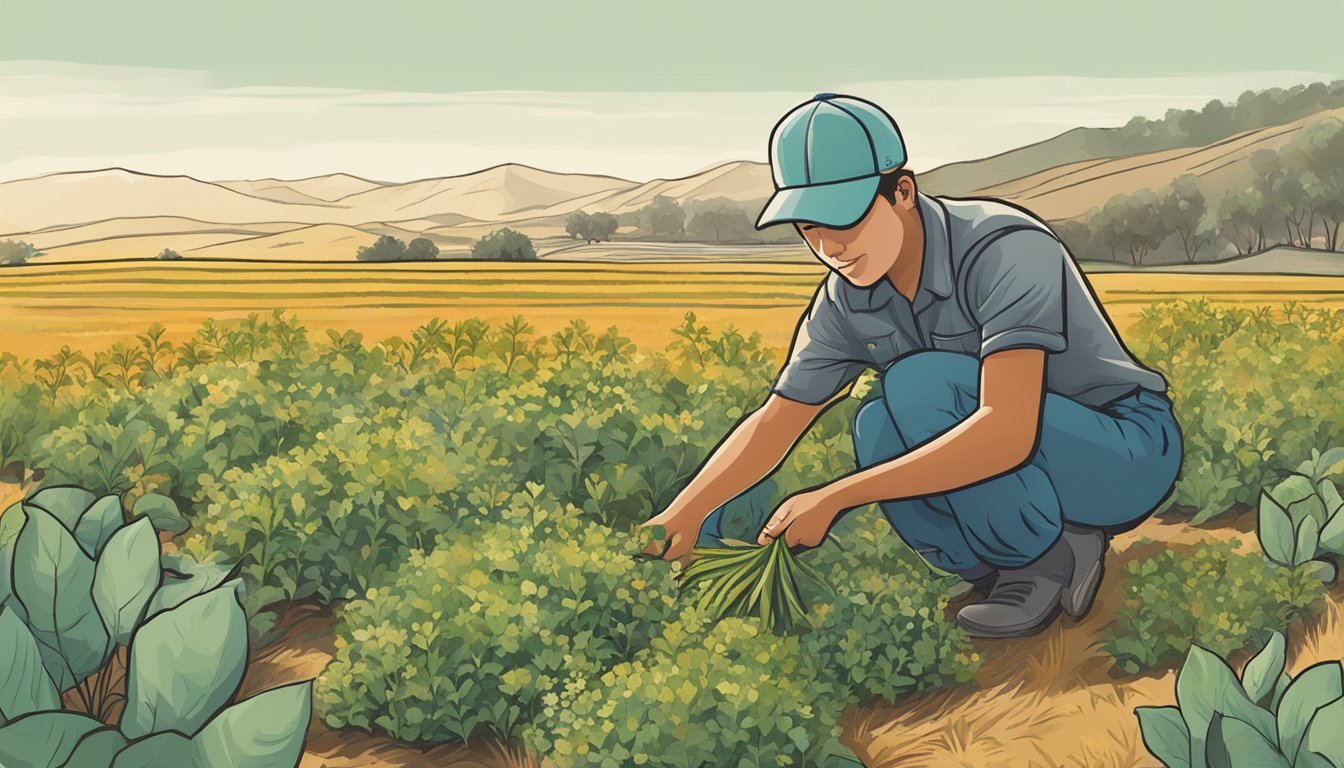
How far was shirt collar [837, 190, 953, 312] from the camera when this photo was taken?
107 inches

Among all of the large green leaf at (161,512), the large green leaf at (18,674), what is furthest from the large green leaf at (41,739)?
the large green leaf at (161,512)

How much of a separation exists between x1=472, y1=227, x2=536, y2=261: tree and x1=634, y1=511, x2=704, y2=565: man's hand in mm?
2373

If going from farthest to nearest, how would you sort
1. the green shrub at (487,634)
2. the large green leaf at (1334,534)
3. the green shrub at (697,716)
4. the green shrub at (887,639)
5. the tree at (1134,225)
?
the tree at (1134,225), the large green leaf at (1334,534), the green shrub at (887,639), the green shrub at (487,634), the green shrub at (697,716)

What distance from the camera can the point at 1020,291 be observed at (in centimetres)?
253

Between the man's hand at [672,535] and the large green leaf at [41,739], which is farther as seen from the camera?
the man's hand at [672,535]

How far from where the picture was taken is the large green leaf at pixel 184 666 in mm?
1455

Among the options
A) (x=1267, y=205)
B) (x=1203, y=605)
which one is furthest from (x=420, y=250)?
(x=1267, y=205)

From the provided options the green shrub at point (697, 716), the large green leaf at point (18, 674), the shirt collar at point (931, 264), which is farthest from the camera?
the shirt collar at point (931, 264)

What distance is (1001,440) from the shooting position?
95.8 inches

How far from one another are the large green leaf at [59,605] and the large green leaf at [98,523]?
1.02 feet

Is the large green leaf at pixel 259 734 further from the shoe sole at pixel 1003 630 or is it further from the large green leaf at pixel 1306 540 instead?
the large green leaf at pixel 1306 540

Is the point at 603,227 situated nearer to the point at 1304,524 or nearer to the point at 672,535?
the point at 672,535

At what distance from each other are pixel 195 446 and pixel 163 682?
2.38 m

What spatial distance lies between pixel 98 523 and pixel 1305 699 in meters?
2.14
